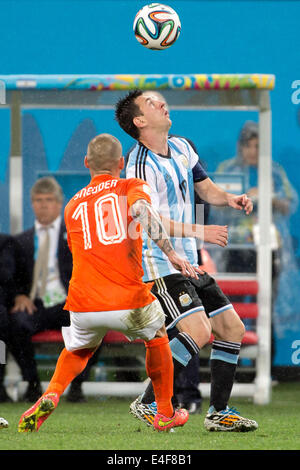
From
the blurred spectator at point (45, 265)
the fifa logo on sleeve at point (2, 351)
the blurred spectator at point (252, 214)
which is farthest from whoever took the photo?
the blurred spectator at point (252, 214)

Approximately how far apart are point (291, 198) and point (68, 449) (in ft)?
16.3

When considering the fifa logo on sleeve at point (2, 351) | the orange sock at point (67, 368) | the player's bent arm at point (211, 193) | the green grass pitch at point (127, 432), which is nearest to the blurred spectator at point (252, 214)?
the green grass pitch at point (127, 432)

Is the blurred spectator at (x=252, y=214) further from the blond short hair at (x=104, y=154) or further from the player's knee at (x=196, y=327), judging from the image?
the blond short hair at (x=104, y=154)

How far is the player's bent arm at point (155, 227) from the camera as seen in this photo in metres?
4.38

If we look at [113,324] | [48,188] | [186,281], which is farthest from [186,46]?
[113,324]

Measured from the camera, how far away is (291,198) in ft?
28.5

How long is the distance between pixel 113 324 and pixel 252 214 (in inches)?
135

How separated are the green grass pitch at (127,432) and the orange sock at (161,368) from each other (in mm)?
174

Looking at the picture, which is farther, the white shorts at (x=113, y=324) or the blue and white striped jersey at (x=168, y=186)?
the blue and white striped jersey at (x=168, y=186)

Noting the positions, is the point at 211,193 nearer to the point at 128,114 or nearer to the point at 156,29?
the point at 128,114

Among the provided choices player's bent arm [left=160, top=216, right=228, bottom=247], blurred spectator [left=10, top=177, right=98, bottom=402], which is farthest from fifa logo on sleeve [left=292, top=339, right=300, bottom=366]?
player's bent arm [left=160, top=216, right=228, bottom=247]

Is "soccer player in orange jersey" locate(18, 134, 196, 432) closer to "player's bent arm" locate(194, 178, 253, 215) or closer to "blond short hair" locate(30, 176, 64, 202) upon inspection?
"player's bent arm" locate(194, 178, 253, 215)

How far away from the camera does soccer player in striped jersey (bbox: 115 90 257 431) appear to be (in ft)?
15.8
